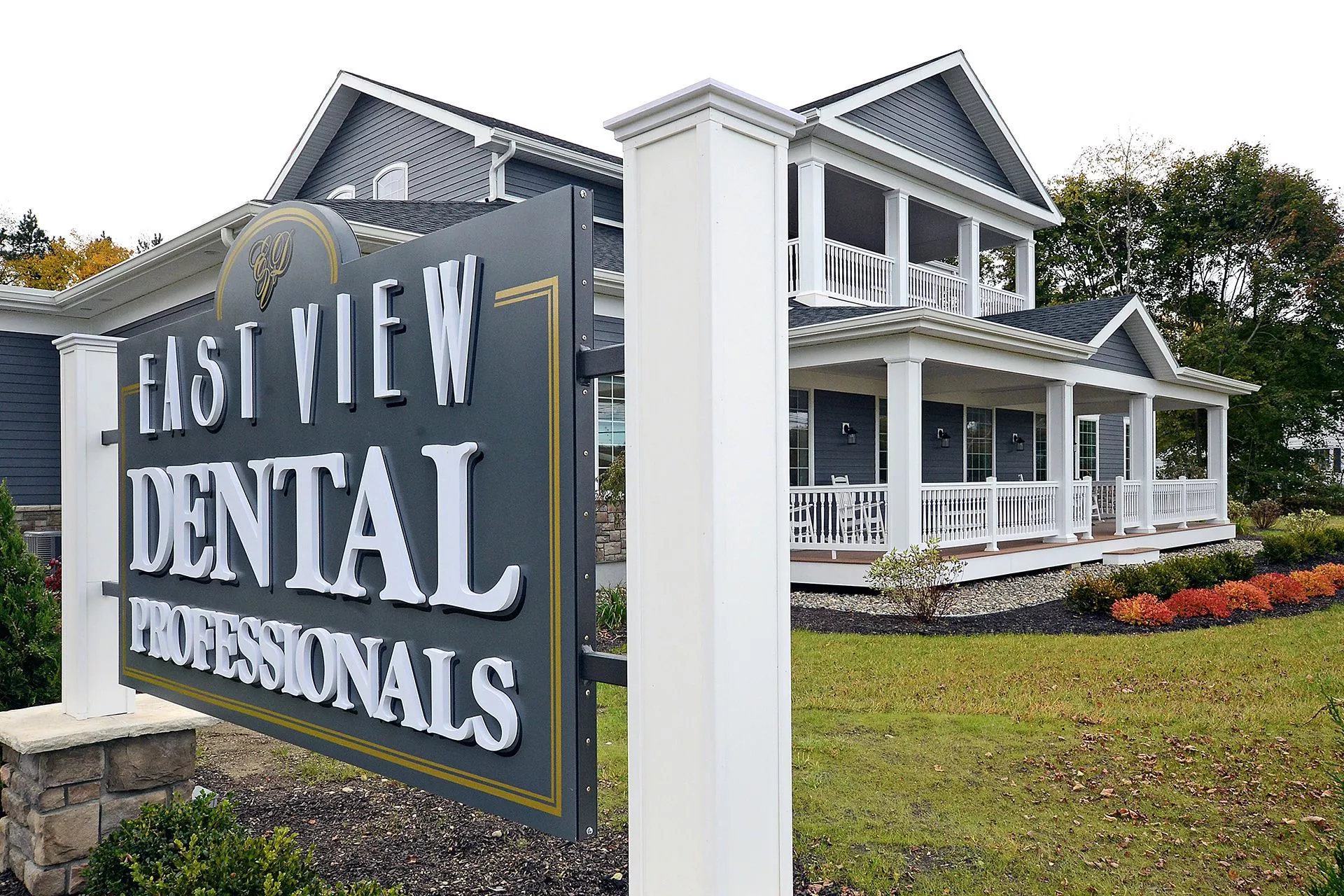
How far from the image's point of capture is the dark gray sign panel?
1.96m

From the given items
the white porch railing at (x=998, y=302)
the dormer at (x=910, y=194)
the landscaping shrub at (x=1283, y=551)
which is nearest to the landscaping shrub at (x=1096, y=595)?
the dormer at (x=910, y=194)

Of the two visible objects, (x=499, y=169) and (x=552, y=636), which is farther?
(x=499, y=169)

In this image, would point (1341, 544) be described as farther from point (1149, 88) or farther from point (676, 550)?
point (1149, 88)

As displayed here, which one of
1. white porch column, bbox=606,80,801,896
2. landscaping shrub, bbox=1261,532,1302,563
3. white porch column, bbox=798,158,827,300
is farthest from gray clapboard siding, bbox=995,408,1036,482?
white porch column, bbox=606,80,801,896

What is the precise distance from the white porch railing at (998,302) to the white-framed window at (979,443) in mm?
2103

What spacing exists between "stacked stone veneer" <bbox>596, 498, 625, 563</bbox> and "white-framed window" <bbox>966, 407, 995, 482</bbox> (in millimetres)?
10459

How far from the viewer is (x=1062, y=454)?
14.6 meters

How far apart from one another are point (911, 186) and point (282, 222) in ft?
50.0

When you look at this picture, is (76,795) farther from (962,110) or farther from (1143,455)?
(962,110)

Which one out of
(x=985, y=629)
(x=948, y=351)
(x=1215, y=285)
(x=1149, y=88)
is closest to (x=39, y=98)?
(x=948, y=351)

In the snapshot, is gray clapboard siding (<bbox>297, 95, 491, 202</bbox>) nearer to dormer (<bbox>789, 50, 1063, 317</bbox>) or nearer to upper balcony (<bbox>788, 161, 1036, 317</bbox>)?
upper balcony (<bbox>788, 161, 1036, 317</bbox>)

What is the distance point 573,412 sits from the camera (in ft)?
6.30

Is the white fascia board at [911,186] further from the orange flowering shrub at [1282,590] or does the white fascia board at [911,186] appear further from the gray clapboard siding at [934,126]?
the orange flowering shrub at [1282,590]

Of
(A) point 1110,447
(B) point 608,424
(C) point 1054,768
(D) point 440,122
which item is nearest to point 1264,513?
(A) point 1110,447
